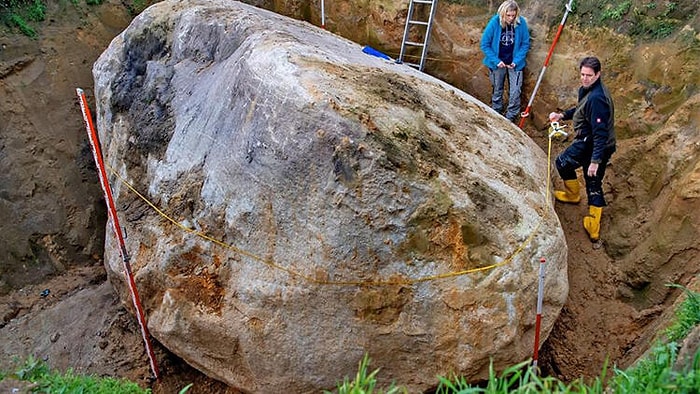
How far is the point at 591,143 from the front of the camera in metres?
4.83

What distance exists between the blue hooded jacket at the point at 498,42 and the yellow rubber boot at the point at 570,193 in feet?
5.60

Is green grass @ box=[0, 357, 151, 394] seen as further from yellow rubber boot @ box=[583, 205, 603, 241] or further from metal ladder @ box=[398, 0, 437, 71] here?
metal ladder @ box=[398, 0, 437, 71]

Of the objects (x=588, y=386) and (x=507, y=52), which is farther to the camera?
(x=507, y=52)

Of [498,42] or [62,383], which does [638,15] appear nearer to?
[498,42]

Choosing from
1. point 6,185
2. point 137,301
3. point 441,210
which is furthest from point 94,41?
point 441,210

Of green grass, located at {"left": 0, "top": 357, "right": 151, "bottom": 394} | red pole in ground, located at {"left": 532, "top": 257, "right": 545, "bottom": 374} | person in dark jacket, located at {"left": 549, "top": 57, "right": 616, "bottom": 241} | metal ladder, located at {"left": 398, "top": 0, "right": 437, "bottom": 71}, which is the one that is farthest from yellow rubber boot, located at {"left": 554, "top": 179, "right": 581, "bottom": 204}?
green grass, located at {"left": 0, "top": 357, "right": 151, "bottom": 394}

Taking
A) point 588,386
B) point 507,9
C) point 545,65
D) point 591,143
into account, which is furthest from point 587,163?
point 588,386

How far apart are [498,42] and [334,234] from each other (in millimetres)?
3706

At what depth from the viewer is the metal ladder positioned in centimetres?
699

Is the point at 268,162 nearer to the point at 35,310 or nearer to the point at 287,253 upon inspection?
the point at 287,253

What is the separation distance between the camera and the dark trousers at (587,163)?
4.84 m

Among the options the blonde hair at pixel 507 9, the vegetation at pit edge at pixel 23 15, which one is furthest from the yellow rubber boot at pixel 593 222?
the vegetation at pit edge at pixel 23 15

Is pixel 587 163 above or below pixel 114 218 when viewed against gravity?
above

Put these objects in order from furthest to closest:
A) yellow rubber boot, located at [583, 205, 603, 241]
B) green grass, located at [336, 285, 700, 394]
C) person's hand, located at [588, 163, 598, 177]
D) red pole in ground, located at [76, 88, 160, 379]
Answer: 1. yellow rubber boot, located at [583, 205, 603, 241]
2. person's hand, located at [588, 163, 598, 177]
3. red pole in ground, located at [76, 88, 160, 379]
4. green grass, located at [336, 285, 700, 394]
